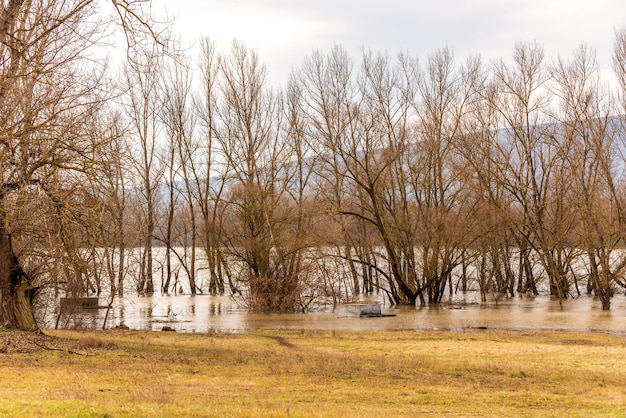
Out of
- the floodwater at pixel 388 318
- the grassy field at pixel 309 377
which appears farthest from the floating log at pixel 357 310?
the grassy field at pixel 309 377

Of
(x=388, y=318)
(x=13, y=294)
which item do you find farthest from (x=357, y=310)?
(x=13, y=294)

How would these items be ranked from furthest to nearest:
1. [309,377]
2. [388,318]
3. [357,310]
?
[357,310]
[388,318]
[309,377]

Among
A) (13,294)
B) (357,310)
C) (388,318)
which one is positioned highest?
(13,294)

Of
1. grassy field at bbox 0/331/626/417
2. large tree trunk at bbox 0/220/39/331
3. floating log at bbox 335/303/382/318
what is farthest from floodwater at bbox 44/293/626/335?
large tree trunk at bbox 0/220/39/331

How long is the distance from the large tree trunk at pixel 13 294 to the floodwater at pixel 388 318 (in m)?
6.93

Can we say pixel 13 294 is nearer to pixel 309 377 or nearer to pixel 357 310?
pixel 309 377

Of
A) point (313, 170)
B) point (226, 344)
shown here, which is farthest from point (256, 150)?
point (226, 344)

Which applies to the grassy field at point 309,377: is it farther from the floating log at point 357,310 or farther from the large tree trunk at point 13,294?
the floating log at point 357,310

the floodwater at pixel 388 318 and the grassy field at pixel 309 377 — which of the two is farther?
the floodwater at pixel 388 318

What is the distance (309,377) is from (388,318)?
17174mm

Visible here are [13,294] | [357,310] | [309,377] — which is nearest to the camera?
[309,377]

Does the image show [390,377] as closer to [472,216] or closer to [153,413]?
[153,413]

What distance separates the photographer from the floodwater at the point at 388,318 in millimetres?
25203

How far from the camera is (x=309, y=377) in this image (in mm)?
12258
